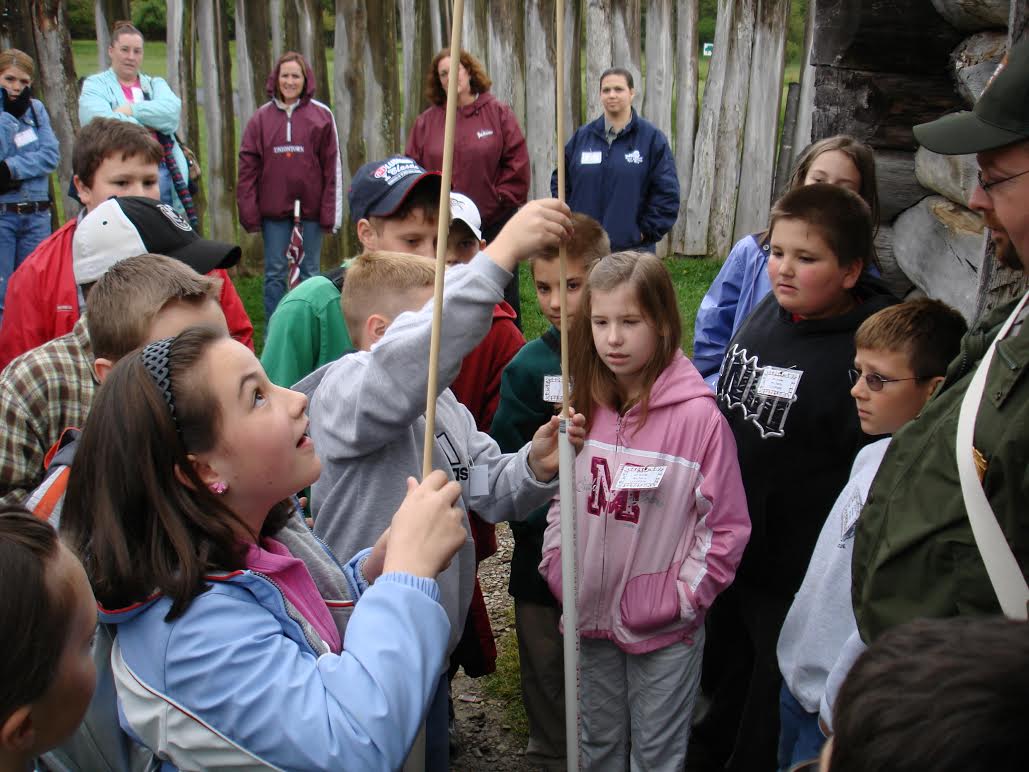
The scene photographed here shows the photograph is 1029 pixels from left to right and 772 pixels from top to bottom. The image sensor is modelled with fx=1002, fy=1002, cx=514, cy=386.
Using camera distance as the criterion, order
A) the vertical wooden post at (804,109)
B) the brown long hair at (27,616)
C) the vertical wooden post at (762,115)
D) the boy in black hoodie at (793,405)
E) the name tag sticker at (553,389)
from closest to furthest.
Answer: the brown long hair at (27,616) → the boy in black hoodie at (793,405) → the name tag sticker at (553,389) → the vertical wooden post at (804,109) → the vertical wooden post at (762,115)

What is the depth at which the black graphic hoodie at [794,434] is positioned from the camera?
276 centimetres

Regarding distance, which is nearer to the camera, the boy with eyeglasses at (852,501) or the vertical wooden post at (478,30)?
the boy with eyeglasses at (852,501)

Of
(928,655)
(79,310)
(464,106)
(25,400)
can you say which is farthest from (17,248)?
(928,655)

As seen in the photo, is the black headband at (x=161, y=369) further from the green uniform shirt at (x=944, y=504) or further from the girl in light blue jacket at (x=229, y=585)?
the green uniform shirt at (x=944, y=504)

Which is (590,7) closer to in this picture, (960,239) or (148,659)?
(960,239)

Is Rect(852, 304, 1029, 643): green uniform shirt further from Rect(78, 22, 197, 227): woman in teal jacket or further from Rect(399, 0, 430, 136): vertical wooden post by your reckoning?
Rect(399, 0, 430, 136): vertical wooden post

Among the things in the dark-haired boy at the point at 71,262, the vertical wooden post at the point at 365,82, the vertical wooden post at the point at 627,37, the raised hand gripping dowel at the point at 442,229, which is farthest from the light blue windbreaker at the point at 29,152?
the raised hand gripping dowel at the point at 442,229

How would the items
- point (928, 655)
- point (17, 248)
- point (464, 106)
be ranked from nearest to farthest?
point (928, 655) < point (17, 248) < point (464, 106)

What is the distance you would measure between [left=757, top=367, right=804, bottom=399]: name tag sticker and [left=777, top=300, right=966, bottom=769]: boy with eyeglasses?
8.6 inches

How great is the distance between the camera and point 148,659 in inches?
57.7

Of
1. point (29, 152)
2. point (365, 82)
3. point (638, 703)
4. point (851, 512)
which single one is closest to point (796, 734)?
point (638, 703)

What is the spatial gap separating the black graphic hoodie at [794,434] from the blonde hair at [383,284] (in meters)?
1.00

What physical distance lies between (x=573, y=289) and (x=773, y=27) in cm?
656

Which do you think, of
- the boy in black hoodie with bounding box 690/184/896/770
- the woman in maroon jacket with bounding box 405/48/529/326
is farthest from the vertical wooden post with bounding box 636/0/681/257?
the boy in black hoodie with bounding box 690/184/896/770
